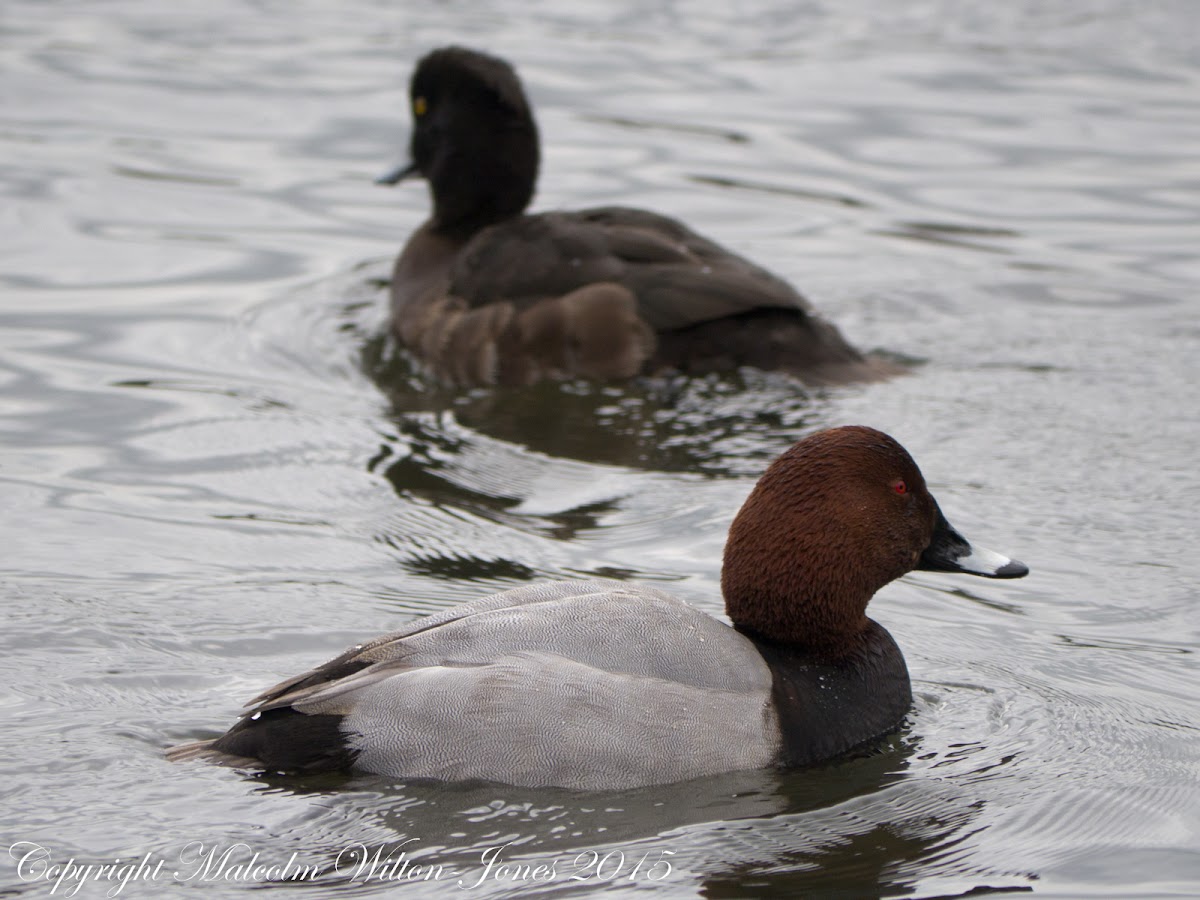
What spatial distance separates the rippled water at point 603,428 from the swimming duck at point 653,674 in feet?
0.32

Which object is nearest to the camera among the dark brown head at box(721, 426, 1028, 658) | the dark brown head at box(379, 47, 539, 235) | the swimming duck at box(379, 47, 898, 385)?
the dark brown head at box(721, 426, 1028, 658)

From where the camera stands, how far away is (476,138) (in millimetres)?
8539

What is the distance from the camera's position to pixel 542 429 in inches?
286

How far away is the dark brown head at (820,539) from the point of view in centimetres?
462

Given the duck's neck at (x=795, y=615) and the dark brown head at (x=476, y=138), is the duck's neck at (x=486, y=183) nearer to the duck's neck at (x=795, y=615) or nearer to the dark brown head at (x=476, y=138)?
the dark brown head at (x=476, y=138)

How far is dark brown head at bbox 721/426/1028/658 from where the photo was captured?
462cm

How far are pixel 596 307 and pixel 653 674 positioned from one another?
354 cm

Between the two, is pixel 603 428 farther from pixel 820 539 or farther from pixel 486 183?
pixel 820 539

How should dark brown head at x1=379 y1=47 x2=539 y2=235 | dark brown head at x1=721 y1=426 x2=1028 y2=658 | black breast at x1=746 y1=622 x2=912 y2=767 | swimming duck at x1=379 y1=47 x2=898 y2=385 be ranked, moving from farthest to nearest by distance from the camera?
dark brown head at x1=379 y1=47 x2=539 y2=235
swimming duck at x1=379 y1=47 x2=898 y2=385
dark brown head at x1=721 y1=426 x2=1028 y2=658
black breast at x1=746 y1=622 x2=912 y2=767


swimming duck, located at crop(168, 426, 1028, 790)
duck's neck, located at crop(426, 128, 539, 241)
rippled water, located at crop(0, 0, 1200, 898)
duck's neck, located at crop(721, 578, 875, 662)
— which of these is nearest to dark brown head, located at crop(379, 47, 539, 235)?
duck's neck, located at crop(426, 128, 539, 241)

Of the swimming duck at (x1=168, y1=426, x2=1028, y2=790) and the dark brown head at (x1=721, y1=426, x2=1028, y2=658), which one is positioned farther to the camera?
the dark brown head at (x1=721, y1=426, x2=1028, y2=658)

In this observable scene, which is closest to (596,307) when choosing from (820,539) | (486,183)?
(486,183)

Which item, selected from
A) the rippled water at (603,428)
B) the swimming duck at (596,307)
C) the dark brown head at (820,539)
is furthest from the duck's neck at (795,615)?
the swimming duck at (596,307)

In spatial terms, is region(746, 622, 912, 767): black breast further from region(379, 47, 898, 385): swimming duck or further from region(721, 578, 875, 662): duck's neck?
region(379, 47, 898, 385): swimming duck
